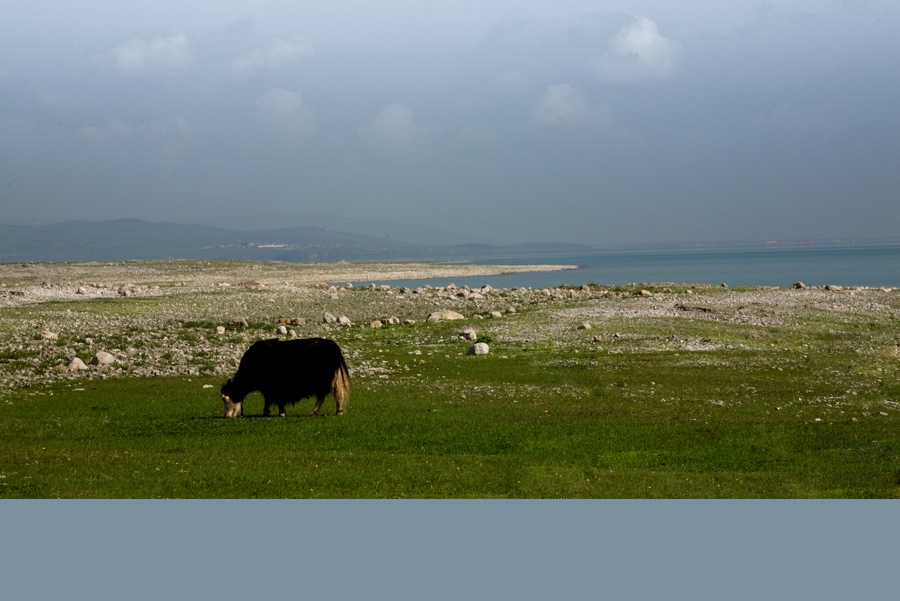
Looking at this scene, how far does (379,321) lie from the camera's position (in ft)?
140

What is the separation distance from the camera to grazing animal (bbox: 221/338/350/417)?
21.3m

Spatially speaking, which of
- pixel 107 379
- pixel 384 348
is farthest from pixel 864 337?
pixel 107 379

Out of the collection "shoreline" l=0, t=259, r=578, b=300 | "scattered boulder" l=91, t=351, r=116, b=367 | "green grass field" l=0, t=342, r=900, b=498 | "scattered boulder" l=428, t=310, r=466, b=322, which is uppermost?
"shoreline" l=0, t=259, r=578, b=300

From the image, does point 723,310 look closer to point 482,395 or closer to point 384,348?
point 384,348

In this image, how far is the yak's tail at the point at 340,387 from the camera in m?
21.5

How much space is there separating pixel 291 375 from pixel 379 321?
69.4 ft

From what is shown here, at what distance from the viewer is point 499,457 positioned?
1756 cm

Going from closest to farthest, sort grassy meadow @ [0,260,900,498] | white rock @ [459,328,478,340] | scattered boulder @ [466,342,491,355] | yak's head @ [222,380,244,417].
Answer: grassy meadow @ [0,260,900,498] → yak's head @ [222,380,244,417] → scattered boulder @ [466,342,491,355] → white rock @ [459,328,478,340]

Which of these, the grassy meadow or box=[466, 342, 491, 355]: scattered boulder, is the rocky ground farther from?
box=[466, 342, 491, 355]: scattered boulder

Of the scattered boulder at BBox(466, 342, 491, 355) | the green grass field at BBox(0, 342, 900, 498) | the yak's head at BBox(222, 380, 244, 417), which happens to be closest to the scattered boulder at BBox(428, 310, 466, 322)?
the scattered boulder at BBox(466, 342, 491, 355)

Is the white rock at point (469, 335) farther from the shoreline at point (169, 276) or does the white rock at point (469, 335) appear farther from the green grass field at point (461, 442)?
the shoreline at point (169, 276)

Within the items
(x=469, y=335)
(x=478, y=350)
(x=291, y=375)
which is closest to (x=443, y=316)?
(x=469, y=335)

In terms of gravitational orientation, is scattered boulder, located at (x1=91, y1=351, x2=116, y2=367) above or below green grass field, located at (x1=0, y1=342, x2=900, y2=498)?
above

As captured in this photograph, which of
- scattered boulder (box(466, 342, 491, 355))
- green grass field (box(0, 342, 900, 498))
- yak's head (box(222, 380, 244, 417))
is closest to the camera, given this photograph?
green grass field (box(0, 342, 900, 498))
